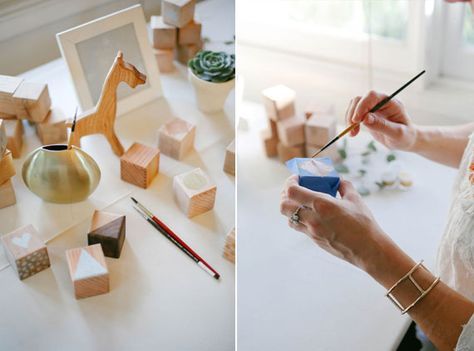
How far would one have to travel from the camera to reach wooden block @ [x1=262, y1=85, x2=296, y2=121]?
55.7 inches

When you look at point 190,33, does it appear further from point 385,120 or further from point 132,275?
point 132,275

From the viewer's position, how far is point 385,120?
123 cm

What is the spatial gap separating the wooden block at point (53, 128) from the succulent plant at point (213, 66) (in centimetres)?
26

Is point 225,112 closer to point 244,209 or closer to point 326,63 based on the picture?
point 244,209

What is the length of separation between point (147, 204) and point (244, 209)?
A: 203mm

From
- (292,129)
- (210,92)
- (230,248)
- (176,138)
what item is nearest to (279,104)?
(292,129)

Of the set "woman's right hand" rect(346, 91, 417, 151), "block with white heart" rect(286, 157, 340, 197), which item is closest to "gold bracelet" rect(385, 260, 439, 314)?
"block with white heart" rect(286, 157, 340, 197)

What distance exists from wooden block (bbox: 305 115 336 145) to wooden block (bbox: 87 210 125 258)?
461mm

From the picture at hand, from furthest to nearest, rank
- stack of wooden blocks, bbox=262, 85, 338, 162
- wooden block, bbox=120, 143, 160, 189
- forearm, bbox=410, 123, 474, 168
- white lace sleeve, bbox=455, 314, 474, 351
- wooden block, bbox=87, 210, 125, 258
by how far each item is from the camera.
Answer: stack of wooden blocks, bbox=262, 85, 338, 162, forearm, bbox=410, 123, 474, 168, wooden block, bbox=120, 143, 160, 189, wooden block, bbox=87, 210, 125, 258, white lace sleeve, bbox=455, 314, 474, 351

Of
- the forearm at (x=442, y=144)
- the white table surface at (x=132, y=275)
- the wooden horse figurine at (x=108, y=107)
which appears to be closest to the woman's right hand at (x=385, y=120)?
the forearm at (x=442, y=144)

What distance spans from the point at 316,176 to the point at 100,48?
424 mm

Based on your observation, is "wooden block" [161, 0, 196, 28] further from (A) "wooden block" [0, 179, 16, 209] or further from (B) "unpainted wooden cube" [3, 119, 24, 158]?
(A) "wooden block" [0, 179, 16, 209]

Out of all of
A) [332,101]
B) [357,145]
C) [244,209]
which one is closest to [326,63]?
[332,101]

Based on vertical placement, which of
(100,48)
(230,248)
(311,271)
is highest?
(100,48)
